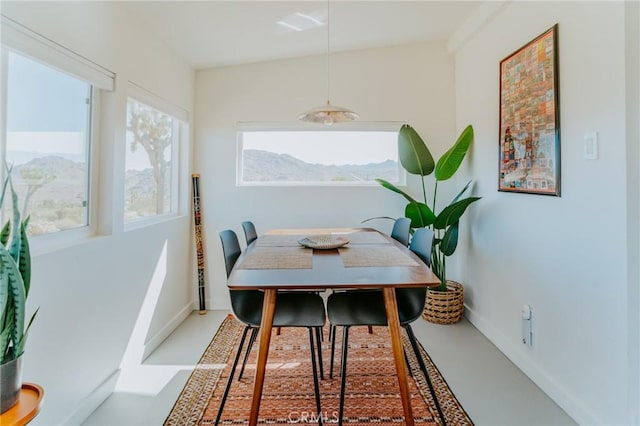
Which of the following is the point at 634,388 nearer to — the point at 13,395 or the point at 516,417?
the point at 516,417

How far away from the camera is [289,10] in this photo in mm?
2334

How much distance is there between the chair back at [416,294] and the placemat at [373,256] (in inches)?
5.5

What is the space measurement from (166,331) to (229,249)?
1.29 metres

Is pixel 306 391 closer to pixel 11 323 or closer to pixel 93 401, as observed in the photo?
pixel 93 401

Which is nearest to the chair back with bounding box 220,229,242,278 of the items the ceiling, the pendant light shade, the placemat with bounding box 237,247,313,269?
the placemat with bounding box 237,247,313,269

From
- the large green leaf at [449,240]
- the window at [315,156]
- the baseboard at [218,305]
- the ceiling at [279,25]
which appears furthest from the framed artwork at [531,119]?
the baseboard at [218,305]

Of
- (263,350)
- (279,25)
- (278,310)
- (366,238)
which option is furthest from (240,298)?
(279,25)

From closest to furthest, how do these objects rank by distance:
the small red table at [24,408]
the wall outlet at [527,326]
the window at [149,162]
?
the small red table at [24,408], the wall outlet at [527,326], the window at [149,162]

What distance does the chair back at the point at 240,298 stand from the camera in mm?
1767

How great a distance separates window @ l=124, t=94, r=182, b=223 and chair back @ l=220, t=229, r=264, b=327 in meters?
0.88

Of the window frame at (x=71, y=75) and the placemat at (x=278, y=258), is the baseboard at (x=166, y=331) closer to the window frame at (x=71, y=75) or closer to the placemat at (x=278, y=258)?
the window frame at (x=71, y=75)

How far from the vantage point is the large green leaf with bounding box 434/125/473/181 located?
2824 millimetres

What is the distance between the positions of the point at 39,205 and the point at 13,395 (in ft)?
3.02

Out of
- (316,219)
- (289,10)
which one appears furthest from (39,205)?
(316,219)
